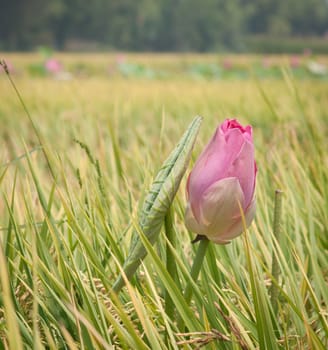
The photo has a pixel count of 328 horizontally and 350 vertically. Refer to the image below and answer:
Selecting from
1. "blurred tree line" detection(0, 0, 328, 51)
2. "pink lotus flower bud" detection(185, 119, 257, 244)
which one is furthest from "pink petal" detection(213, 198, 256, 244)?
"blurred tree line" detection(0, 0, 328, 51)

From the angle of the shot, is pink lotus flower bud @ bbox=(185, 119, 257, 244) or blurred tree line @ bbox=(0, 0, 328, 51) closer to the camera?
pink lotus flower bud @ bbox=(185, 119, 257, 244)

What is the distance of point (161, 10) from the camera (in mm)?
31422

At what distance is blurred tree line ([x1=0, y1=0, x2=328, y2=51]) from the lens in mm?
29594

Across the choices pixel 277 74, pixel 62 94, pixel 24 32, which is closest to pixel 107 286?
pixel 62 94

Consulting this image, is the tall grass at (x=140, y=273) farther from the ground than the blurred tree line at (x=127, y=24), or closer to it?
closer to it

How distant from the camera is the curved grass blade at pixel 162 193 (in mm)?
417

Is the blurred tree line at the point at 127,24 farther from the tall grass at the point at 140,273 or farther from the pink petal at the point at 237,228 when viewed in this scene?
the pink petal at the point at 237,228

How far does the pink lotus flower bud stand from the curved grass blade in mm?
14

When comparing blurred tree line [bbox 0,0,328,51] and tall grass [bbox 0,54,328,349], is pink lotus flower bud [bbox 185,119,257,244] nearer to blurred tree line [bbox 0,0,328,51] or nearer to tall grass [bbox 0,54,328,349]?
tall grass [bbox 0,54,328,349]

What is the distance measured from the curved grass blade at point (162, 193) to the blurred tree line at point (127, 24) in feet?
99.0

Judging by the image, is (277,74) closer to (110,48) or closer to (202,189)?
(202,189)

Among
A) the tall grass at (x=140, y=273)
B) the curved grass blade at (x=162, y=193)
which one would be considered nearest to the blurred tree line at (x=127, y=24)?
the tall grass at (x=140, y=273)

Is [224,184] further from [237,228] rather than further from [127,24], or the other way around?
→ [127,24]

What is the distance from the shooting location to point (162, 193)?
1.37 ft
